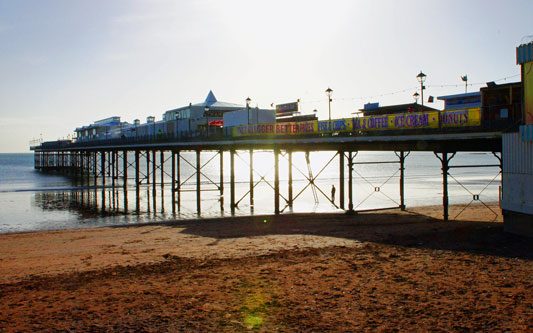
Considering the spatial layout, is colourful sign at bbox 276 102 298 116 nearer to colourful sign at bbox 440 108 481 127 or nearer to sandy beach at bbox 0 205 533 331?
colourful sign at bbox 440 108 481 127

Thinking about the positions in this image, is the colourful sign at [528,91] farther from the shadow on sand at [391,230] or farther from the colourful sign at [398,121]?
the shadow on sand at [391,230]

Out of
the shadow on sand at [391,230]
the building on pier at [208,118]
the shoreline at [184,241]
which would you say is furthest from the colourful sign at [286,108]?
the shoreline at [184,241]

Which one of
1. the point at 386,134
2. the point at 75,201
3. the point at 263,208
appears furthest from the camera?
the point at 75,201

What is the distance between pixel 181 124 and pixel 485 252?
3792 cm

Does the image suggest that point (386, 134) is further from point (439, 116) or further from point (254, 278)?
point (254, 278)

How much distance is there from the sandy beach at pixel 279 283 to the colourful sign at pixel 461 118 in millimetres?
4223

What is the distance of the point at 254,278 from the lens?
10.5 metres

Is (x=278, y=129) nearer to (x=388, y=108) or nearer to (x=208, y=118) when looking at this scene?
(x=388, y=108)

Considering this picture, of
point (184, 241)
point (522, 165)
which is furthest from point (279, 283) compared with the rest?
point (522, 165)

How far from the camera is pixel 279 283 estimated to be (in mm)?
10086

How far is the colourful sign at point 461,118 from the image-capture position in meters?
16.3

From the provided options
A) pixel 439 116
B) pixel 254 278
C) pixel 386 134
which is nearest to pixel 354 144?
pixel 386 134

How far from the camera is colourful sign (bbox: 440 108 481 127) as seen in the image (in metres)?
16.3

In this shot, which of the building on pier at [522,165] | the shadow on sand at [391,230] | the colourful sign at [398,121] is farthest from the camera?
the colourful sign at [398,121]
